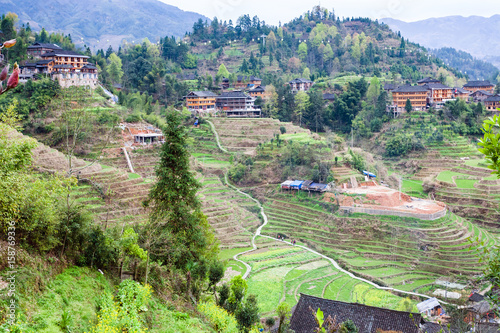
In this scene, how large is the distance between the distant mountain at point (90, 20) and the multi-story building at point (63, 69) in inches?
4767

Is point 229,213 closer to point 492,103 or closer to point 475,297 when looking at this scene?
point 475,297

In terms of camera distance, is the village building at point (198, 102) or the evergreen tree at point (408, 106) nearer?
the evergreen tree at point (408, 106)

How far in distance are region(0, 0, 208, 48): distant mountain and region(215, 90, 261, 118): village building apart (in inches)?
4596

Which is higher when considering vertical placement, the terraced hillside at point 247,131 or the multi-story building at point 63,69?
the multi-story building at point 63,69

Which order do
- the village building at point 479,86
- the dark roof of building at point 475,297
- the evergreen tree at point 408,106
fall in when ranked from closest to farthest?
1. the dark roof of building at point 475,297
2. the evergreen tree at point 408,106
3. the village building at point 479,86

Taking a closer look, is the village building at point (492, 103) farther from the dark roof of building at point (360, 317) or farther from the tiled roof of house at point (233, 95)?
the dark roof of building at point (360, 317)

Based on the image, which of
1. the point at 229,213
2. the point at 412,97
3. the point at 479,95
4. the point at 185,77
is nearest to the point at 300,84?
the point at 412,97

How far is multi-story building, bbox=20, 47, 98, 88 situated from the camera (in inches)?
1636

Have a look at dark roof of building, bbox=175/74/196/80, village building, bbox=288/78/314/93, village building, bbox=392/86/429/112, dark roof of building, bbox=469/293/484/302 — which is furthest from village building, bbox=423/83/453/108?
dark roof of building, bbox=175/74/196/80

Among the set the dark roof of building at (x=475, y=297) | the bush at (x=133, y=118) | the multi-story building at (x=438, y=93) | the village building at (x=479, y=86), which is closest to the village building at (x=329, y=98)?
the multi-story building at (x=438, y=93)

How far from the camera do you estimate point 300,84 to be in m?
65.1

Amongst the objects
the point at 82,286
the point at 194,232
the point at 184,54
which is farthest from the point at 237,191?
the point at 184,54

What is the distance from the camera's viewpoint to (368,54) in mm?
78812

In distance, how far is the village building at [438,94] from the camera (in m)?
53.2
